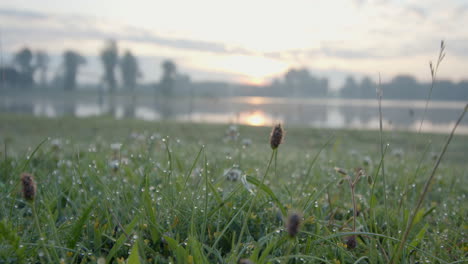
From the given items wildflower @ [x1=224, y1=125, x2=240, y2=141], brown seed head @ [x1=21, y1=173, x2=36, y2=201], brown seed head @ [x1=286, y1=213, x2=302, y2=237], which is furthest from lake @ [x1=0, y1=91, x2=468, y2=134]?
brown seed head @ [x1=21, y1=173, x2=36, y2=201]

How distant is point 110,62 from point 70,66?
498 inches

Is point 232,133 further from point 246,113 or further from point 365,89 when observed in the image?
point 365,89

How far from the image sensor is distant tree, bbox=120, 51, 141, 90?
90500 mm

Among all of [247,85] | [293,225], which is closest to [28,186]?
[293,225]

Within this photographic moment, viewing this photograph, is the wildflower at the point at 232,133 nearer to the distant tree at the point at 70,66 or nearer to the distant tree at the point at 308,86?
the distant tree at the point at 70,66

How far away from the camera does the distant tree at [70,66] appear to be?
86.9 m

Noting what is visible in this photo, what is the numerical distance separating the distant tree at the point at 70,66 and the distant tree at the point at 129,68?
11.2 m

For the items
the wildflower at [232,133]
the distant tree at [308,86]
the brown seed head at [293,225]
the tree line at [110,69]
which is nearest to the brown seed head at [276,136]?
the brown seed head at [293,225]

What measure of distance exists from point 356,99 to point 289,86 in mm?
30515

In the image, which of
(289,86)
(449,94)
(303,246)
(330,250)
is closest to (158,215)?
(303,246)

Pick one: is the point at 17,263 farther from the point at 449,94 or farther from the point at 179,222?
the point at 449,94

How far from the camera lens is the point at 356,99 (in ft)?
452

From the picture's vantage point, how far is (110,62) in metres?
85.7

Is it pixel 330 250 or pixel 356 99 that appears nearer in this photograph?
pixel 330 250
